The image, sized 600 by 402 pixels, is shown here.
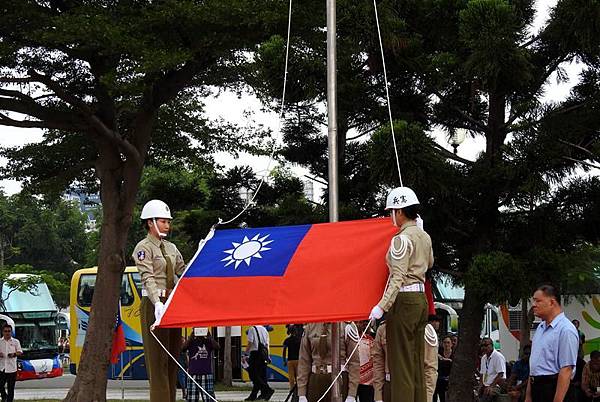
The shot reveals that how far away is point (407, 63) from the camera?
18172 millimetres

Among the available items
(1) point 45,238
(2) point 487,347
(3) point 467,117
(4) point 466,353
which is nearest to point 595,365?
(4) point 466,353

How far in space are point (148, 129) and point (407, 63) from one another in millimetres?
5116

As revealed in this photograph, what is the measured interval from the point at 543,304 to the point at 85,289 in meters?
25.9

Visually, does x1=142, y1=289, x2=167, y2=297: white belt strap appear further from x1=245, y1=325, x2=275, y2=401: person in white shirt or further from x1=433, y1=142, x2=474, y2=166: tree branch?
x1=245, y1=325, x2=275, y2=401: person in white shirt

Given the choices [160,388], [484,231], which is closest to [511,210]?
[484,231]

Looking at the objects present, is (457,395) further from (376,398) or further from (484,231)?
(376,398)

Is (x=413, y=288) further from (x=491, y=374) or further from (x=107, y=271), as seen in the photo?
(x=107, y=271)

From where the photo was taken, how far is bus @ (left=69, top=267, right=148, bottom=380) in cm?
3200

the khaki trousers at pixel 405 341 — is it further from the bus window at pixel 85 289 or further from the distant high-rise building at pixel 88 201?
the bus window at pixel 85 289

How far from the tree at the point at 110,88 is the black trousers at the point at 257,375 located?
5022 millimetres

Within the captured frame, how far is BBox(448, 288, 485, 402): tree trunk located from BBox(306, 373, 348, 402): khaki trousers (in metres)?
6.72

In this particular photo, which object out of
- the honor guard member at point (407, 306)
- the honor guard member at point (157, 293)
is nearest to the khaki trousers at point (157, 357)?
the honor guard member at point (157, 293)

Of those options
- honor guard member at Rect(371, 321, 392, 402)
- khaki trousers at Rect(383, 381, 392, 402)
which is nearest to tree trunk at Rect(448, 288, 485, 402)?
honor guard member at Rect(371, 321, 392, 402)

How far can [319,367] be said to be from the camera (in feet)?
38.7
